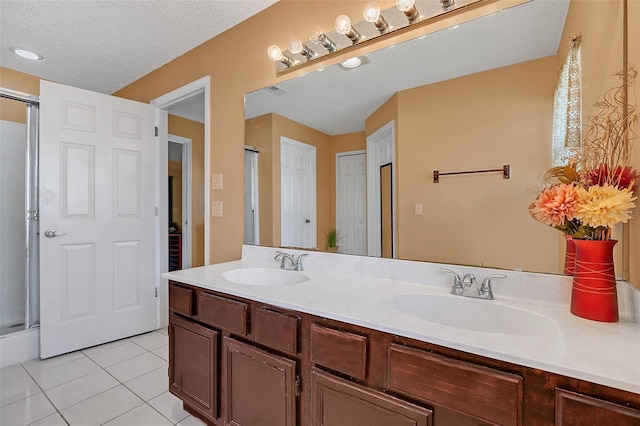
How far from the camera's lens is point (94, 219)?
7.89 feet

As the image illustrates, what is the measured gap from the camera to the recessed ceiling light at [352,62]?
1533 millimetres

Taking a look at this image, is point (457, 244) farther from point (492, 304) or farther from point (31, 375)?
point (31, 375)

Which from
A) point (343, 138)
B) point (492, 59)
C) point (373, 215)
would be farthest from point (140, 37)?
point (492, 59)

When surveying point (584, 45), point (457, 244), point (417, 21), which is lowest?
point (457, 244)

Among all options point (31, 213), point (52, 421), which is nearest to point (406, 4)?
point (52, 421)

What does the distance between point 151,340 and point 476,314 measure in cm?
264

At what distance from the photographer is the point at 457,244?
1.27 meters

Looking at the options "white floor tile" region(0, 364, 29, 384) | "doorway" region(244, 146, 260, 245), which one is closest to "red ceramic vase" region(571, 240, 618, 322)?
"doorway" region(244, 146, 260, 245)

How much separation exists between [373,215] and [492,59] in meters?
0.84

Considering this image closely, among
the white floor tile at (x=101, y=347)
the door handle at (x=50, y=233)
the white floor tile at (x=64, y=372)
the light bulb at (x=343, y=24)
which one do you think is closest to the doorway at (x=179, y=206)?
the white floor tile at (x=101, y=347)

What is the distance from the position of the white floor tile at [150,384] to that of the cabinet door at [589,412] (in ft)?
6.63

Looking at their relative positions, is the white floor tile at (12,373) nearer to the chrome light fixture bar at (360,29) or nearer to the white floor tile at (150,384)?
the white floor tile at (150,384)

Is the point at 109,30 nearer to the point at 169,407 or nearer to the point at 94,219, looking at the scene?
the point at 94,219

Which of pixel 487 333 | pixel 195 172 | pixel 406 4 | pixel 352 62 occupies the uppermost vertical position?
pixel 406 4
